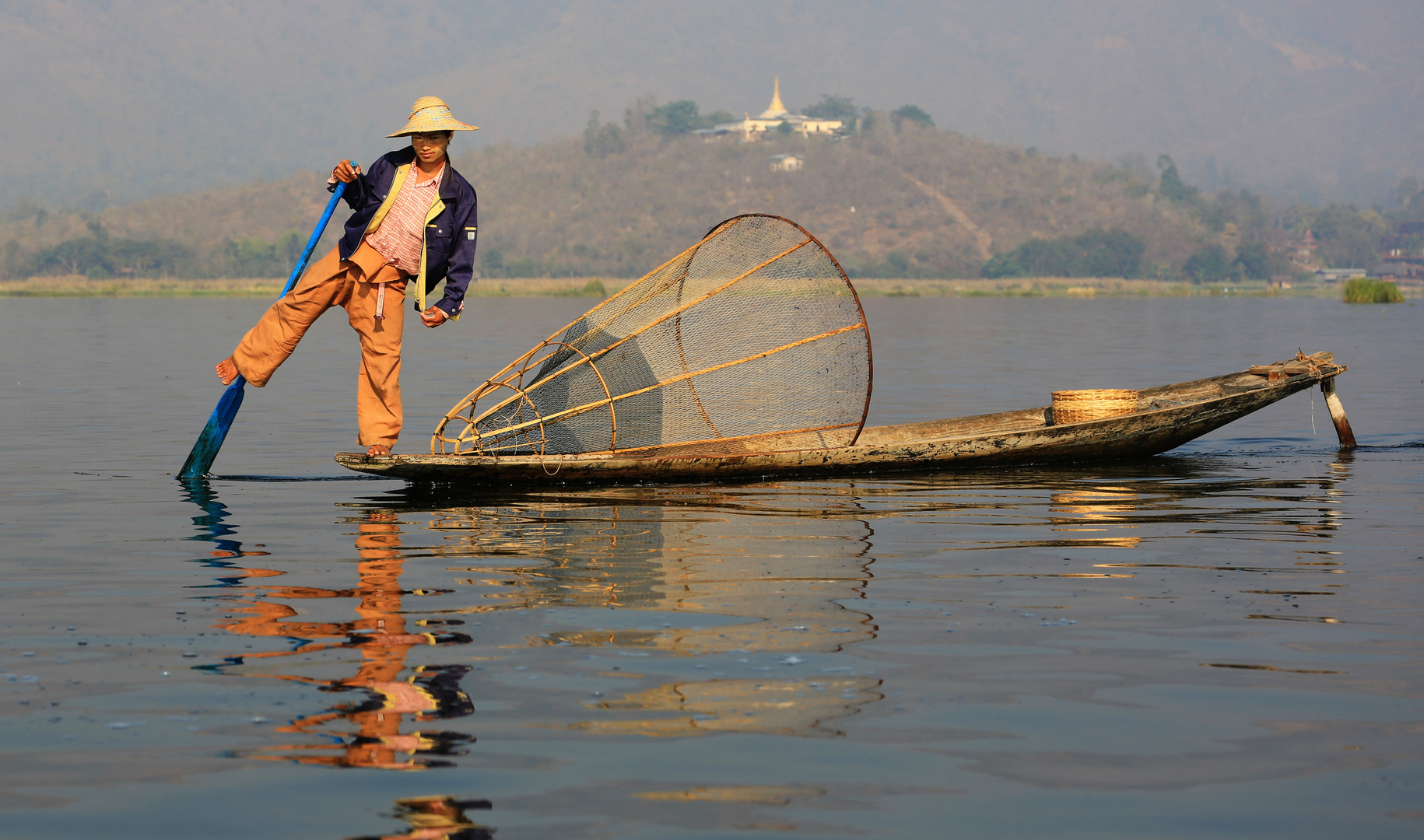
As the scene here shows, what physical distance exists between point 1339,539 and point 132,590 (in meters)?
5.99

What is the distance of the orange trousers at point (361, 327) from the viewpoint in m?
9.04

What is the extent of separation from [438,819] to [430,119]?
5857mm

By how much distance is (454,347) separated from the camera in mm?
31344

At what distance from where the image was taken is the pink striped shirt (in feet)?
29.6

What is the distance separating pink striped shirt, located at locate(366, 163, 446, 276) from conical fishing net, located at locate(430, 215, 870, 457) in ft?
3.26

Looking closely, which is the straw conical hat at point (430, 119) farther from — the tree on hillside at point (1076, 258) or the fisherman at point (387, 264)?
the tree on hillside at point (1076, 258)

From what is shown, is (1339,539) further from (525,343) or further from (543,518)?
(525,343)

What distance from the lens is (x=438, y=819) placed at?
12.4ft

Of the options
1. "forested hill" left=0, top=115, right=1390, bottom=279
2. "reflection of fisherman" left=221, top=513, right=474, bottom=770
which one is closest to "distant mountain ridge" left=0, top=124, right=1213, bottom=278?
"forested hill" left=0, top=115, right=1390, bottom=279

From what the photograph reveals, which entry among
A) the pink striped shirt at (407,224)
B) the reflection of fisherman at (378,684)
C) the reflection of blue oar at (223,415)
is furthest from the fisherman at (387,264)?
the reflection of fisherman at (378,684)

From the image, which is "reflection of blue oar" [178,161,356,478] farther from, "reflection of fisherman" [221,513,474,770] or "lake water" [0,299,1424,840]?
"reflection of fisherman" [221,513,474,770]

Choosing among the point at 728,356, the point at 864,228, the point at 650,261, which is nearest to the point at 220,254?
the point at 650,261

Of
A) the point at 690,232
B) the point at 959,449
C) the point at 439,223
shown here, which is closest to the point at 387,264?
the point at 439,223

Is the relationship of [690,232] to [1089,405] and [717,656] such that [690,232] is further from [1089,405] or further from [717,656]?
[717,656]
